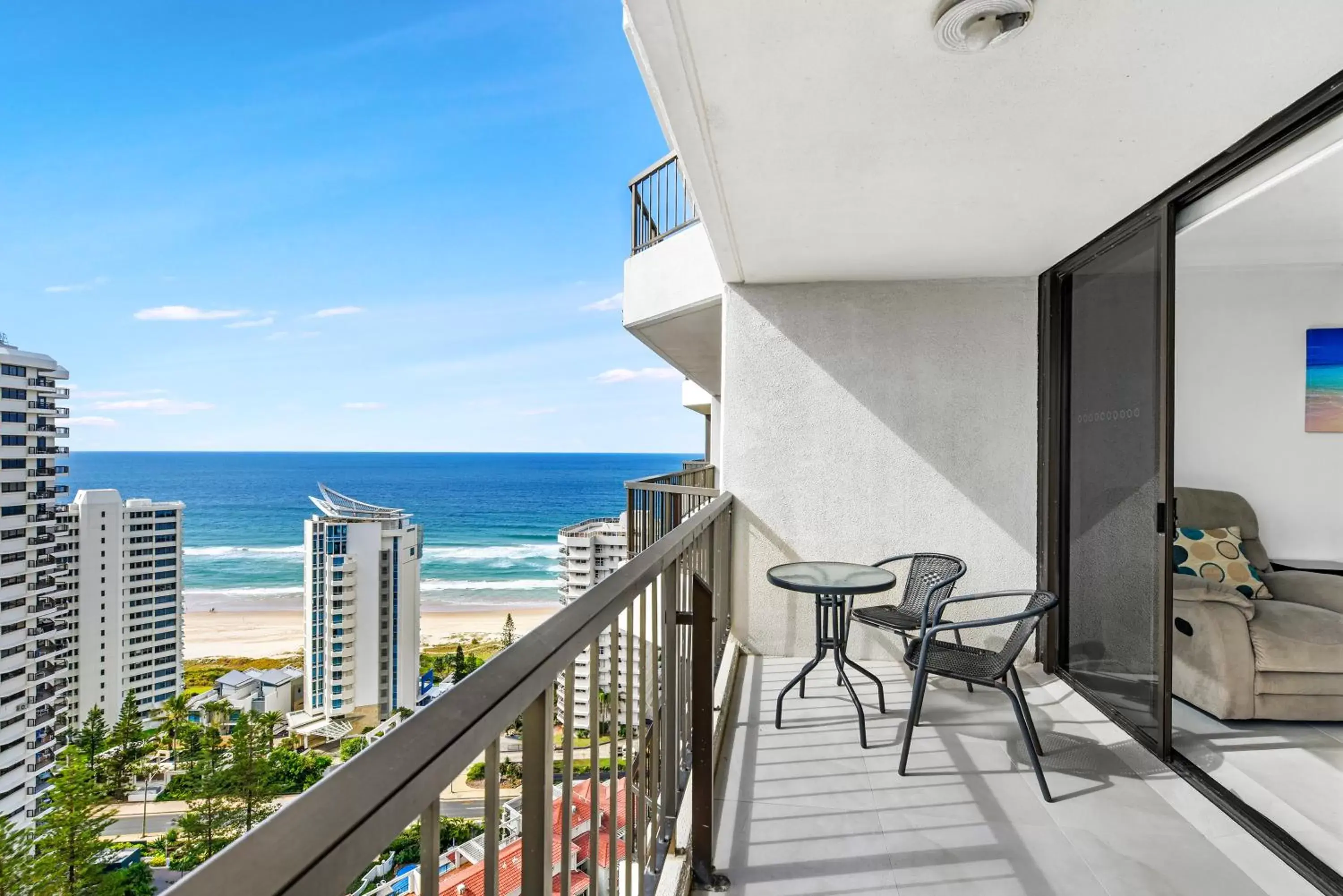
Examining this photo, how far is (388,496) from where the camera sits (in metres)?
38.9

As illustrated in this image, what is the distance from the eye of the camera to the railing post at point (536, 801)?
842mm

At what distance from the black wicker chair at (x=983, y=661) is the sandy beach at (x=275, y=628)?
15.5m

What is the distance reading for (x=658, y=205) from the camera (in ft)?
18.0

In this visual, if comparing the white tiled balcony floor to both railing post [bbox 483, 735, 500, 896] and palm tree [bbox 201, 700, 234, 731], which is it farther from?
palm tree [bbox 201, 700, 234, 731]

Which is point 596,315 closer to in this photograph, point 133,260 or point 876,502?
point 133,260

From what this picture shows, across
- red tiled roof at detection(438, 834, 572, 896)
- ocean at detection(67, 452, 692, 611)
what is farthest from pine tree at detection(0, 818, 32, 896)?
ocean at detection(67, 452, 692, 611)

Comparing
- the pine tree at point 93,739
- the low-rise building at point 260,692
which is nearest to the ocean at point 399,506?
the low-rise building at point 260,692

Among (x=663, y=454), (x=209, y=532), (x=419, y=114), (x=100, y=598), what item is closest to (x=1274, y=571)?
(x=100, y=598)

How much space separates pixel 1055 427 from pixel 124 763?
14.7 feet

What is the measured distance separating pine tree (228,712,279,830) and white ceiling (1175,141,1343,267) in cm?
362

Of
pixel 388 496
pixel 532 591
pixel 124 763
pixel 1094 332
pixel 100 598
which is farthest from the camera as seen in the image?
pixel 388 496

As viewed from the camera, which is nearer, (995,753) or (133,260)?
(995,753)

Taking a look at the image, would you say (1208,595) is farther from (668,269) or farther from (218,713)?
(218,713)

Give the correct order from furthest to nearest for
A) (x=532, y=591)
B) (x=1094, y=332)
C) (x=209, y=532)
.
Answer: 1. (x=209, y=532)
2. (x=532, y=591)
3. (x=1094, y=332)
